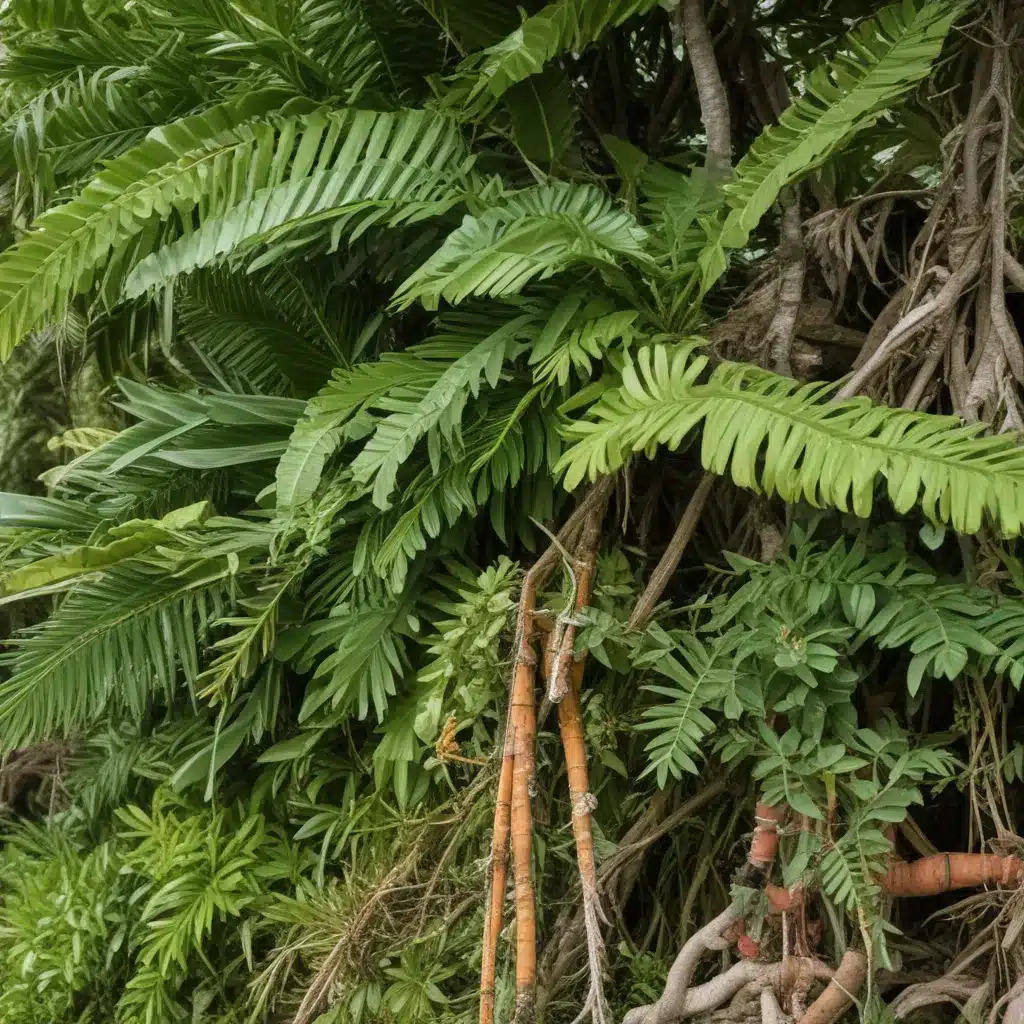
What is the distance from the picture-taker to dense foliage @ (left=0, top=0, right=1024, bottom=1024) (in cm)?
116

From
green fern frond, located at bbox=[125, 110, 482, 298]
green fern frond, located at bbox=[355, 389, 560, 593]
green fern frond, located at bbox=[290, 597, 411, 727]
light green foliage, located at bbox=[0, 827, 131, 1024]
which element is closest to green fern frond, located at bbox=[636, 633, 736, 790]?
green fern frond, located at bbox=[355, 389, 560, 593]

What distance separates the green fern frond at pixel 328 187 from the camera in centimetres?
138

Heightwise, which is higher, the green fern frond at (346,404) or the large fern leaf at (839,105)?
the large fern leaf at (839,105)

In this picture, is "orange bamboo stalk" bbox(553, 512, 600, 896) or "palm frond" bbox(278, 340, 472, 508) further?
"palm frond" bbox(278, 340, 472, 508)

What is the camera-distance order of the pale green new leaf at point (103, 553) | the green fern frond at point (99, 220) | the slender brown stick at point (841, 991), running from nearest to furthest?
the slender brown stick at point (841, 991) → the green fern frond at point (99, 220) → the pale green new leaf at point (103, 553)

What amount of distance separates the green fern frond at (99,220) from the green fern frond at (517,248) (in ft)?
1.12

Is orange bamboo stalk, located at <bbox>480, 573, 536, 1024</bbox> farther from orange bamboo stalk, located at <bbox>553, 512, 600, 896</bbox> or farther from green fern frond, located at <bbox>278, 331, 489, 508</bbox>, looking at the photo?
green fern frond, located at <bbox>278, 331, 489, 508</bbox>

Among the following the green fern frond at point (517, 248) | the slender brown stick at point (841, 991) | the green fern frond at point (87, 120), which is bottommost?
the slender brown stick at point (841, 991)

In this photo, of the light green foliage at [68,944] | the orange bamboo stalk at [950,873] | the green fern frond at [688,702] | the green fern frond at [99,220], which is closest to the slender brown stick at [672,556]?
the green fern frond at [688,702]

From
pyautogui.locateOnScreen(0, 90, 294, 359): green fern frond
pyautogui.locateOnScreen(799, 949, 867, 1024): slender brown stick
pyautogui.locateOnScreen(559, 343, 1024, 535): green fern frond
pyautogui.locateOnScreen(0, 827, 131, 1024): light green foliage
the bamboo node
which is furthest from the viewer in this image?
pyautogui.locateOnScreen(0, 827, 131, 1024): light green foliage

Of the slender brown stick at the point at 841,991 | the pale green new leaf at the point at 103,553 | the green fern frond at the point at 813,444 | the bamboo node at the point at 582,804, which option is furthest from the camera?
the pale green new leaf at the point at 103,553

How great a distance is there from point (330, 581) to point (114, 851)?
26.6 inches

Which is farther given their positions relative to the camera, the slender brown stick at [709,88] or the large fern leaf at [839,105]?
the slender brown stick at [709,88]

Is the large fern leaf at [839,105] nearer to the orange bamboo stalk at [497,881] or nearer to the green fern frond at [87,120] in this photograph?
the orange bamboo stalk at [497,881]
